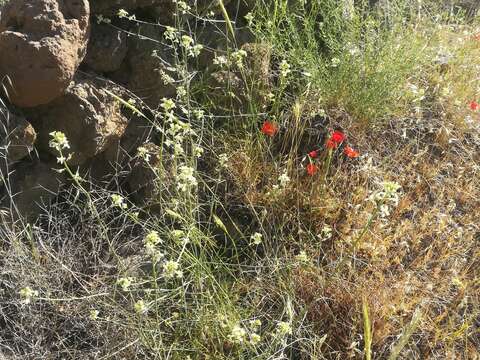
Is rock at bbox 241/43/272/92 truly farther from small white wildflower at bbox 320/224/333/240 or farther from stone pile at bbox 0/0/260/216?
small white wildflower at bbox 320/224/333/240

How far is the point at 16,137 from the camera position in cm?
225

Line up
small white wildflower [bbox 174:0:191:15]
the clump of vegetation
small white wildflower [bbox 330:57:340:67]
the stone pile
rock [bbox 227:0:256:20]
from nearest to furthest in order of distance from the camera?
the clump of vegetation
the stone pile
small white wildflower [bbox 174:0:191:15]
small white wildflower [bbox 330:57:340:67]
rock [bbox 227:0:256:20]

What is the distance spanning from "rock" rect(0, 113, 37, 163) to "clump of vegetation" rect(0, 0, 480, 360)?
8.3 inches

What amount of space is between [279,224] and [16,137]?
1174 millimetres

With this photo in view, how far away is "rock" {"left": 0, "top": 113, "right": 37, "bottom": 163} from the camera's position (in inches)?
88.3

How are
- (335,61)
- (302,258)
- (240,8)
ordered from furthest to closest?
(240,8), (335,61), (302,258)

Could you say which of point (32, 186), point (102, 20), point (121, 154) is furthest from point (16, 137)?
point (102, 20)

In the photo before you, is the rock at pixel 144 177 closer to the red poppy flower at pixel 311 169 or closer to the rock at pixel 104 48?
the rock at pixel 104 48

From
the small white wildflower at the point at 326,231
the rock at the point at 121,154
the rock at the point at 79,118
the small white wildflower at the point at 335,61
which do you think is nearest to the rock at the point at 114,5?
the rock at the point at 79,118

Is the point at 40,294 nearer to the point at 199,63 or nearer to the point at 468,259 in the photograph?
the point at 199,63

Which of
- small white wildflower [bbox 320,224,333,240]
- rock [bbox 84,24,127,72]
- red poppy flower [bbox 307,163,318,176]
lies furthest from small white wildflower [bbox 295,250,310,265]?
rock [bbox 84,24,127,72]

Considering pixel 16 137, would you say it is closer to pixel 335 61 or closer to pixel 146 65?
pixel 146 65

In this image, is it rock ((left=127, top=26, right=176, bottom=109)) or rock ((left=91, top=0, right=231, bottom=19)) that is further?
rock ((left=127, top=26, right=176, bottom=109))

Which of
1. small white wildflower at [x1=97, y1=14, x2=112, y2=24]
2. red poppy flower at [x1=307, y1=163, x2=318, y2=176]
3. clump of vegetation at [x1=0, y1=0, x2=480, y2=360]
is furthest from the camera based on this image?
red poppy flower at [x1=307, y1=163, x2=318, y2=176]
